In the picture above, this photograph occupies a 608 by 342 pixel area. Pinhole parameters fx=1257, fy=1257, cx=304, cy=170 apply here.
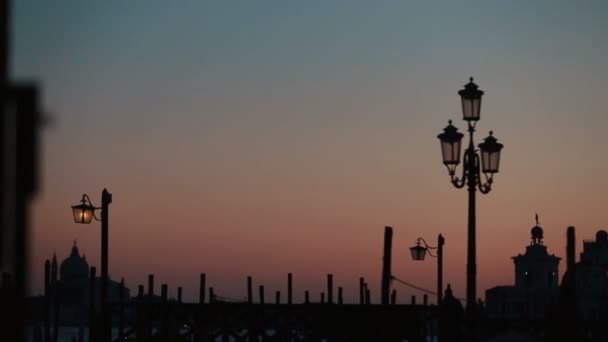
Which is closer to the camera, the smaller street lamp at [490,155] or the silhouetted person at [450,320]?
the smaller street lamp at [490,155]

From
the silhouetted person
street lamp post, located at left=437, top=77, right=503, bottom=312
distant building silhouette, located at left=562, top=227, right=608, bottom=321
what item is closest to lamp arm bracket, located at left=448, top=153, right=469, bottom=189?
street lamp post, located at left=437, top=77, right=503, bottom=312

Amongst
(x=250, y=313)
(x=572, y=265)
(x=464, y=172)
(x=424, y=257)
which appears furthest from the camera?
(x=250, y=313)

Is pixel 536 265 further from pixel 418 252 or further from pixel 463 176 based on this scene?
pixel 463 176

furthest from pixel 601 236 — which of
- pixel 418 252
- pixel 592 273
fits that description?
pixel 418 252

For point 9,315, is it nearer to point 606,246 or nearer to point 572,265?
point 572,265

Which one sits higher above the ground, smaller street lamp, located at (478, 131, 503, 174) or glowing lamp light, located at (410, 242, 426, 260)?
smaller street lamp, located at (478, 131, 503, 174)

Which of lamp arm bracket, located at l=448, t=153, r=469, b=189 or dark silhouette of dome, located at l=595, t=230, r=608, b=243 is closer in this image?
lamp arm bracket, located at l=448, t=153, r=469, b=189

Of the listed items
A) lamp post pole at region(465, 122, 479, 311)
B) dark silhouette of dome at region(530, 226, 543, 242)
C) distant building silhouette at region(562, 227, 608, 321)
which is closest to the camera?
lamp post pole at region(465, 122, 479, 311)

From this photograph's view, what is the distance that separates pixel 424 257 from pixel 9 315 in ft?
83.8

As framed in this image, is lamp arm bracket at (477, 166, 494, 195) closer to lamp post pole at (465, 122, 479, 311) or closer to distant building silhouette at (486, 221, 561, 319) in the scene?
lamp post pole at (465, 122, 479, 311)

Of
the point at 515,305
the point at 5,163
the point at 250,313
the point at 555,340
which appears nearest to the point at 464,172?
the point at 555,340

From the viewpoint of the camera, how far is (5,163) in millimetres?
3902

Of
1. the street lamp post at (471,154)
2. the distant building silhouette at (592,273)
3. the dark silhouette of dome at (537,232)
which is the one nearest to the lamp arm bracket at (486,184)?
the street lamp post at (471,154)

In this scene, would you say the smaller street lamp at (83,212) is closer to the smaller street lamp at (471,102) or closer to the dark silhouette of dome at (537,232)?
the smaller street lamp at (471,102)
